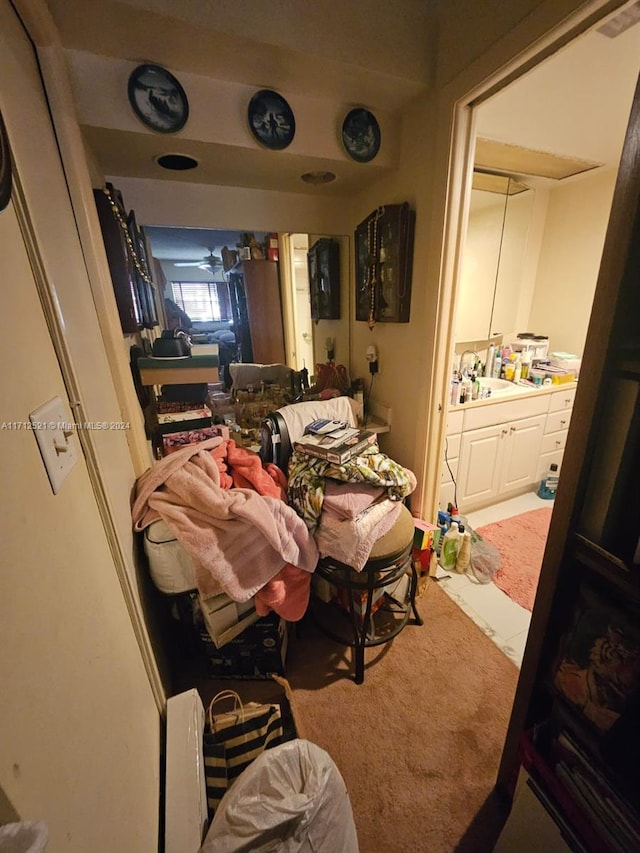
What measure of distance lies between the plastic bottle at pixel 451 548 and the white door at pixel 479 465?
390mm

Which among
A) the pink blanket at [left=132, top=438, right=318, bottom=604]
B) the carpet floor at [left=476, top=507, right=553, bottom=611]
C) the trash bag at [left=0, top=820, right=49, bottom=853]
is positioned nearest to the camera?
the trash bag at [left=0, top=820, right=49, bottom=853]

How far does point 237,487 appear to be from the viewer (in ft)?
4.29

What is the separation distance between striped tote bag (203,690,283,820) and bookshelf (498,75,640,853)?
744 mm

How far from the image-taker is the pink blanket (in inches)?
43.3

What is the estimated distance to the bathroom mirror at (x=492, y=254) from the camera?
222cm

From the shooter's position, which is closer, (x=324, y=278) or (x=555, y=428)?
(x=324, y=278)

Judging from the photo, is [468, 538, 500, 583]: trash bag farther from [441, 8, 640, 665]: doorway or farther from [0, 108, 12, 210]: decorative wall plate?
[0, 108, 12, 210]: decorative wall plate

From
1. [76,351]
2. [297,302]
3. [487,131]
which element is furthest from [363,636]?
[487,131]

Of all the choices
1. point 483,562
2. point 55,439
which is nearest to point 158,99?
point 55,439

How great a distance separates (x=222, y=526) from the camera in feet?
3.72

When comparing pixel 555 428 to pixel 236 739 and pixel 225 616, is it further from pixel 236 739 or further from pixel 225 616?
pixel 236 739

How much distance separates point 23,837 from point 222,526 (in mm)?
803

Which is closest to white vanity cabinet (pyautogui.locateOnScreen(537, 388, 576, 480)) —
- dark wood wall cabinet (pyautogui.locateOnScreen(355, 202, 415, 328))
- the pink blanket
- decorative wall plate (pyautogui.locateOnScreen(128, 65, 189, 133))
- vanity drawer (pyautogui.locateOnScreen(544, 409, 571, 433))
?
vanity drawer (pyautogui.locateOnScreen(544, 409, 571, 433))

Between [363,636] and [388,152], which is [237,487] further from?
[388,152]
